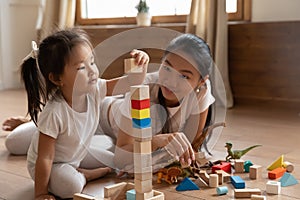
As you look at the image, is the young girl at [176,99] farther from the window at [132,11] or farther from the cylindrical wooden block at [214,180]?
the window at [132,11]

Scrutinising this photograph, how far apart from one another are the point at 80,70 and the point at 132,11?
2.19 meters

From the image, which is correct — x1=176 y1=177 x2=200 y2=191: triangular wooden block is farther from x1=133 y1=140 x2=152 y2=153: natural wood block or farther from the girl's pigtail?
the girl's pigtail

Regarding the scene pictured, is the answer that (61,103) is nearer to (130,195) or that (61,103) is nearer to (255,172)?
(130,195)

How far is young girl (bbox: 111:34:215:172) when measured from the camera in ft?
3.99

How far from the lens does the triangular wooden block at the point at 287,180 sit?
45.7 inches

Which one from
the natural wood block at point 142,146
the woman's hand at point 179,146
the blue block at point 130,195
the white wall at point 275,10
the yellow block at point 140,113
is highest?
the white wall at point 275,10

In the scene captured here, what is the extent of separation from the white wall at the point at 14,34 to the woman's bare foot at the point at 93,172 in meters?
2.43

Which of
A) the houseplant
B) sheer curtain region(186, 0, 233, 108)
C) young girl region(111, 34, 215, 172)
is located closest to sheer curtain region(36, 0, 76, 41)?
the houseplant

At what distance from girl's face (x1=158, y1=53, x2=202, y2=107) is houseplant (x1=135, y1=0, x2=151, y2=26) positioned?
1646mm

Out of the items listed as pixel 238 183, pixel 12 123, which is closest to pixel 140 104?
pixel 238 183

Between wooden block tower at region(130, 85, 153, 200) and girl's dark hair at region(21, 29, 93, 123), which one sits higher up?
girl's dark hair at region(21, 29, 93, 123)

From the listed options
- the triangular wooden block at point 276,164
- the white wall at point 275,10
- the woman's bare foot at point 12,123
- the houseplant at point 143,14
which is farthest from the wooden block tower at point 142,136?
the houseplant at point 143,14

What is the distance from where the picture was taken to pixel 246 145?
5.24ft

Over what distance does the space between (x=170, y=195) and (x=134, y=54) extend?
34cm
